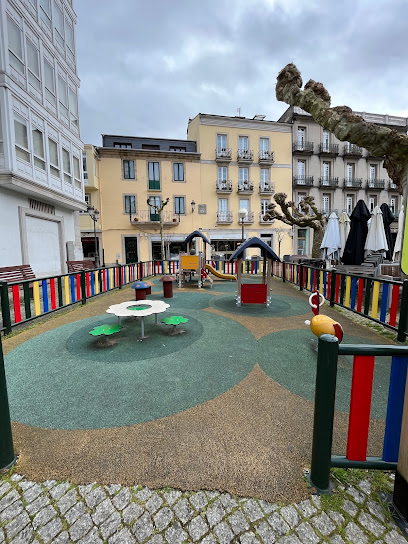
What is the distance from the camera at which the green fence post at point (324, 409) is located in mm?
1693

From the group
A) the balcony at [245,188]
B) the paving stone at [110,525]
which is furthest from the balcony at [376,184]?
the paving stone at [110,525]

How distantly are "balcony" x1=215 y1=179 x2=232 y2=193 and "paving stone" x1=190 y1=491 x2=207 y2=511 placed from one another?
26556mm

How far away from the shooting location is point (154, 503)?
173 cm

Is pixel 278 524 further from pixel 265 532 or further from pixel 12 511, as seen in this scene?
pixel 12 511

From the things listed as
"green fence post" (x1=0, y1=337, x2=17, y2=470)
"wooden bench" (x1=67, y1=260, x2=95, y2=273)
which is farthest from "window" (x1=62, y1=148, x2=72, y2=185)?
"green fence post" (x1=0, y1=337, x2=17, y2=470)

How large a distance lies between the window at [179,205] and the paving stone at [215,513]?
83.6ft

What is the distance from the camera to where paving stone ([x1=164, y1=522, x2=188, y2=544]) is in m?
1.52

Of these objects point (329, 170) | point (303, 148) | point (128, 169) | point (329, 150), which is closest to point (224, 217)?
point (128, 169)

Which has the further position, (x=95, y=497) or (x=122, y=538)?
(x=95, y=497)

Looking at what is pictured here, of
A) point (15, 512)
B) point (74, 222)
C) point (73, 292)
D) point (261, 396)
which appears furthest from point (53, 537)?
point (74, 222)

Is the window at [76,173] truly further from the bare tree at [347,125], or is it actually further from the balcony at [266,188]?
the balcony at [266,188]

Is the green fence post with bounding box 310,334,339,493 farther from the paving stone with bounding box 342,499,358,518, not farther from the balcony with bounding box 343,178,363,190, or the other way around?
the balcony with bounding box 343,178,363,190

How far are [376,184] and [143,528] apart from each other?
37.8 meters

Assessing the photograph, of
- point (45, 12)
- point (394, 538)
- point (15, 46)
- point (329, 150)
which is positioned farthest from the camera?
point (329, 150)
